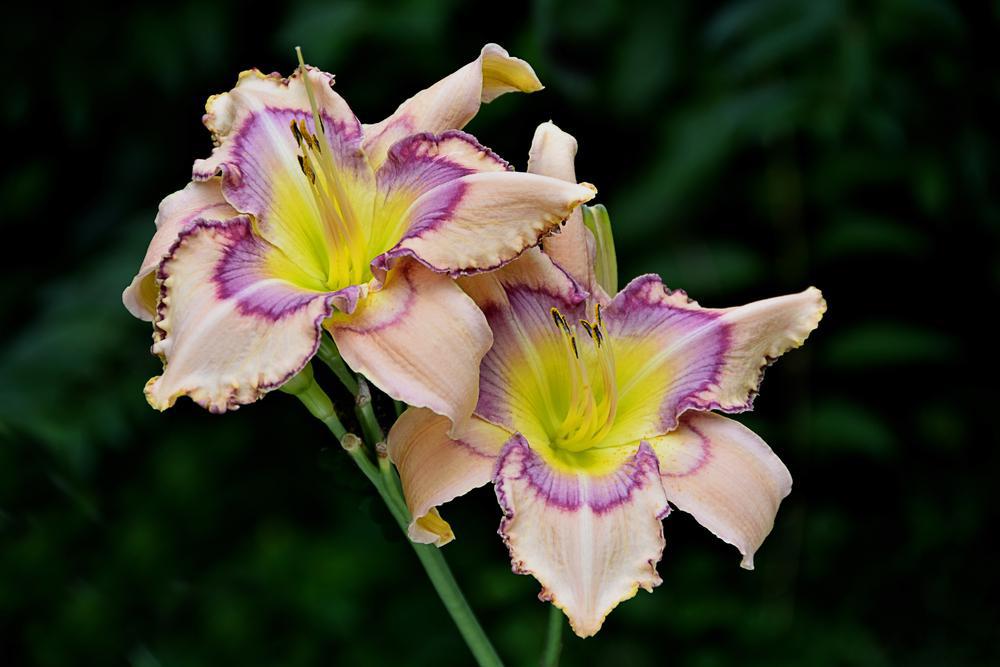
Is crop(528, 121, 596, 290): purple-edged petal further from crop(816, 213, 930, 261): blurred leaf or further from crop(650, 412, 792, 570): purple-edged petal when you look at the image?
crop(816, 213, 930, 261): blurred leaf

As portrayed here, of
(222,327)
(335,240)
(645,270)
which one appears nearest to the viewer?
(222,327)

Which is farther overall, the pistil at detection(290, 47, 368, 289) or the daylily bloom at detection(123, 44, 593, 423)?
the pistil at detection(290, 47, 368, 289)

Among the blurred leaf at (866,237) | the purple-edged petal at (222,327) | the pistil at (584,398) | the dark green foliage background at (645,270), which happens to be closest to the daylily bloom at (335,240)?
the purple-edged petal at (222,327)

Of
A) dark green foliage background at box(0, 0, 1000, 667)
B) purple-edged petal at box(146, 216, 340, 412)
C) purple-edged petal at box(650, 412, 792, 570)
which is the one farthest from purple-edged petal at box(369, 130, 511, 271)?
dark green foliage background at box(0, 0, 1000, 667)

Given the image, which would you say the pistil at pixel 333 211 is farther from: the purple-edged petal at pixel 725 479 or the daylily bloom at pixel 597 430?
the purple-edged petal at pixel 725 479

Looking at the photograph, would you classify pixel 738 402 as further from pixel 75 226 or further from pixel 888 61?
pixel 75 226

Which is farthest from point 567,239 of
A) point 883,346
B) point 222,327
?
point 883,346

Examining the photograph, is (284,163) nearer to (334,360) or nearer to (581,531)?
(334,360)
